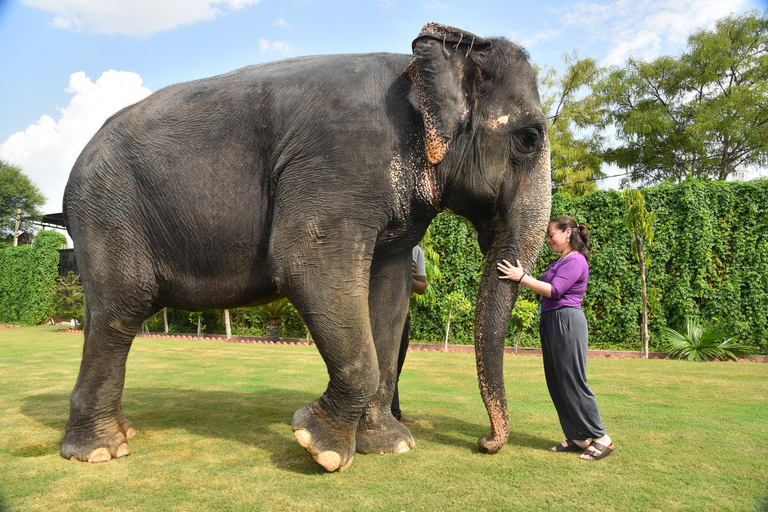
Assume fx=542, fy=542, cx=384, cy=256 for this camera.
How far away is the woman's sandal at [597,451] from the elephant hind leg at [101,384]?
285 centimetres

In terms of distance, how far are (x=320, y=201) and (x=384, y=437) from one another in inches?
62.8

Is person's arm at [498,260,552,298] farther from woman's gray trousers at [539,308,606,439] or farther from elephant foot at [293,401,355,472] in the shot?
elephant foot at [293,401,355,472]

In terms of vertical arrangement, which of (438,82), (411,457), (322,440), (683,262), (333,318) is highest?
(438,82)

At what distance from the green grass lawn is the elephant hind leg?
146 mm

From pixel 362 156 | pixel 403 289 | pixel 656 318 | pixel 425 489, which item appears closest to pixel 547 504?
pixel 425 489

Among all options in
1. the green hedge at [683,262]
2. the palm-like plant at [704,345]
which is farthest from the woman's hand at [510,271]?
the green hedge at [683,262]

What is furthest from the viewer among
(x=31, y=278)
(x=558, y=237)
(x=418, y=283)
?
(x=31, y=278)

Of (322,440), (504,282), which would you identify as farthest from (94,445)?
(504,282)

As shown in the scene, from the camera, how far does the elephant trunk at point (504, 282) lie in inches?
126

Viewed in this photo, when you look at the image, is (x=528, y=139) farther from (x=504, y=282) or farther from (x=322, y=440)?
(x=322, y=440)

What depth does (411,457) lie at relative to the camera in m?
3.32

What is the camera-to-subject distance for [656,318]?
11.1 metres

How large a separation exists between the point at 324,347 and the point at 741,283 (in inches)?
418

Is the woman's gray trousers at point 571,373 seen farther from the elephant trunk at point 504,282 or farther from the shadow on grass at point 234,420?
the elephant trunk at point 504,282
